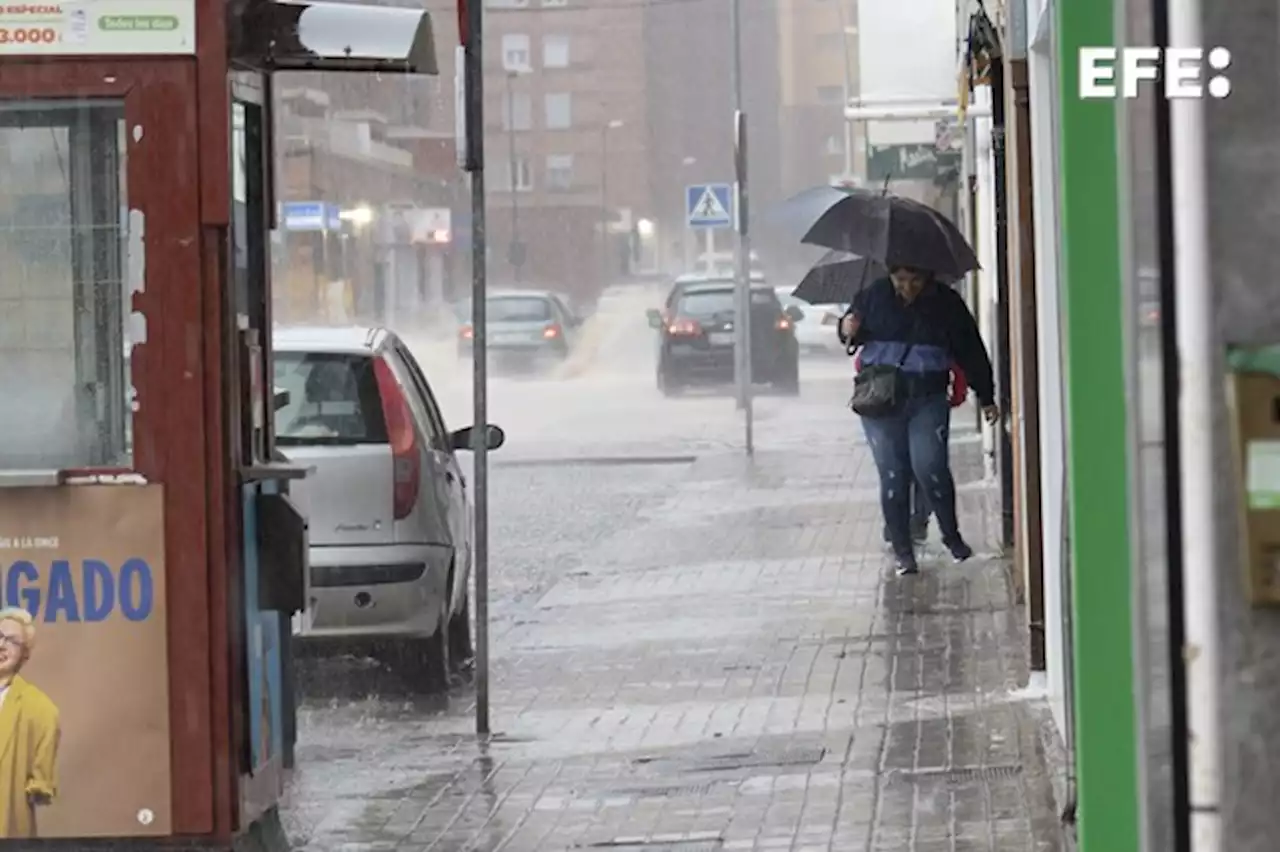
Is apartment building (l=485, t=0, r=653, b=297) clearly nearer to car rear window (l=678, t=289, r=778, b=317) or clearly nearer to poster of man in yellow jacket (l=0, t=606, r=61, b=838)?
car rear window (l=678, t=289, r=778, b=317)

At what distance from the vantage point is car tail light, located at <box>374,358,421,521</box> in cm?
1015

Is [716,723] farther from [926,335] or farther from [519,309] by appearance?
[519,309]

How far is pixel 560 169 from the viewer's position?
325ft

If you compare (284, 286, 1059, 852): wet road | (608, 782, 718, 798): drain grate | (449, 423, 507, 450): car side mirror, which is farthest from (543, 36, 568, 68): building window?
(608, 782, 718, 798): drain grate

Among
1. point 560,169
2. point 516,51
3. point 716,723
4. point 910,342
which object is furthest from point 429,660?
point 516,51

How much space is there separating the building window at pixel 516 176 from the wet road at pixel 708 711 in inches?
3002

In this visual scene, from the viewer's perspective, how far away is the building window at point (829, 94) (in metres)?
105

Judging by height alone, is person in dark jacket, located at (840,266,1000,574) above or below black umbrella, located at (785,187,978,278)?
below

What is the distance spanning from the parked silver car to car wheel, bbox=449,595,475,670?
268 mm

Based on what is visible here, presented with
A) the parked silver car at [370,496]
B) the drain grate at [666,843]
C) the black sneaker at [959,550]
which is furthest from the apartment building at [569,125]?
the drain grate at [666,843]

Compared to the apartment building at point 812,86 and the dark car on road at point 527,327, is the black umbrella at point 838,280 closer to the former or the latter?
the dark car on road at point 527,327

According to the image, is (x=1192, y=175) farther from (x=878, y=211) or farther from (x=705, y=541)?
(x=705, y=541)

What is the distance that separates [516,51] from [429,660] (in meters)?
92.2

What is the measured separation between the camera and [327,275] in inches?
2618
